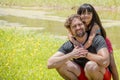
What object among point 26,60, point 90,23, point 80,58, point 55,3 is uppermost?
point 90,23

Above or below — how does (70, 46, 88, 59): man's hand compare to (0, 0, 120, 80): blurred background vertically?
above

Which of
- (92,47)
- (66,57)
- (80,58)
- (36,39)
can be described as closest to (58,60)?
(66,57)

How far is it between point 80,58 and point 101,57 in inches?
20.3

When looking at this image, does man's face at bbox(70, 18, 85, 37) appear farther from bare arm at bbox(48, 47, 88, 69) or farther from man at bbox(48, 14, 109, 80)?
bare arm at bbox(48, 47, 88, 69)

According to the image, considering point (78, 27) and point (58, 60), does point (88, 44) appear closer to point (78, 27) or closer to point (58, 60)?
point (78, 27)

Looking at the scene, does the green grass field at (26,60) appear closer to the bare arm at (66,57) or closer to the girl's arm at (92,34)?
the bare arm at (66,57)

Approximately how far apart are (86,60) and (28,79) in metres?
1.25

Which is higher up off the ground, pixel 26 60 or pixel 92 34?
pixel 92 34

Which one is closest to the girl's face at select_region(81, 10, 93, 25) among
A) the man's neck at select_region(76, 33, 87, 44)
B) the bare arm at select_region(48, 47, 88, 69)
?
the man's neck at select_region(76, 33, 87, 44)

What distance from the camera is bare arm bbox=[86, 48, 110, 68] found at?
590 centimetres

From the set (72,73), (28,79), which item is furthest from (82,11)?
(28,79)

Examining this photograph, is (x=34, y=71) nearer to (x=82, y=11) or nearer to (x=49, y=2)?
(x=82, y=11)

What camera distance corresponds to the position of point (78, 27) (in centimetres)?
604

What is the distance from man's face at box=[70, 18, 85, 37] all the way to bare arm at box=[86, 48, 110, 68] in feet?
1.14
